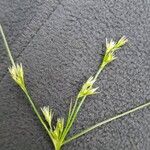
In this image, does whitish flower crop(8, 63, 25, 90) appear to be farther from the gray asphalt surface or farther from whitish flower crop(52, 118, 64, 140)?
whitish flower crop(52, 118, 64, 140)

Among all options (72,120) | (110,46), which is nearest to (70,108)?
(72,120)

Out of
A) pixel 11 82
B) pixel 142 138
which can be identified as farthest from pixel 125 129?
pixel 11 82

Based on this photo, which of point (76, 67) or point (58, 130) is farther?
point (76, 67)

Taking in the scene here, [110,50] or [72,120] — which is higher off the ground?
[110,50]

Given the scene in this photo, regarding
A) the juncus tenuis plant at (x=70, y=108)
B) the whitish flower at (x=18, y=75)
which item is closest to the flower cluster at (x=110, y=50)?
the juncus tenuis plant at (x=70, y=108)

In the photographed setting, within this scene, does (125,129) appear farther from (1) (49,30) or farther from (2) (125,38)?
(1) (49,30)

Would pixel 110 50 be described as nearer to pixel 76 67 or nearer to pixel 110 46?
pixel 110 46

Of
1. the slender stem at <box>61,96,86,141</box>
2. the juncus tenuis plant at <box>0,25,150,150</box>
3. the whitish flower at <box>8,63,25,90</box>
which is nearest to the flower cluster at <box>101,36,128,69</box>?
the juncus tenuis plant at <box>0,25,150,150</box>
